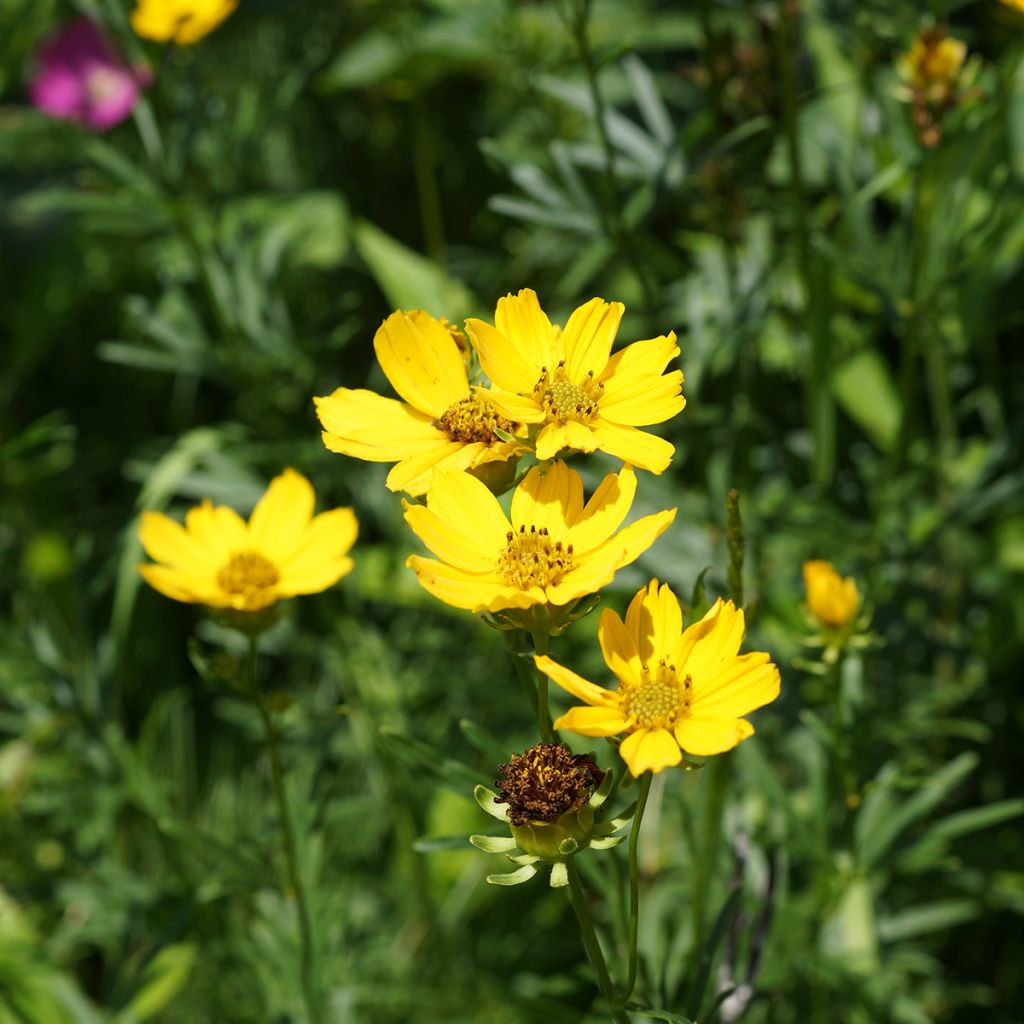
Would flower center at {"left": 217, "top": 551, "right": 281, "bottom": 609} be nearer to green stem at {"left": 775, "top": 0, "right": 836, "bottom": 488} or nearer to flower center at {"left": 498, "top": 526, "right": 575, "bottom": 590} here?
flower center at {"left": 498, "top": 526, "right": 575, "bottom": 590}

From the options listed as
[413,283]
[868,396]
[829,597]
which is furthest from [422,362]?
[413,283]

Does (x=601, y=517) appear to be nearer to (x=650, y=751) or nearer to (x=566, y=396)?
(x=566, y=396)

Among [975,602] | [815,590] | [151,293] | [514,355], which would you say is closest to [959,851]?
[975,602]

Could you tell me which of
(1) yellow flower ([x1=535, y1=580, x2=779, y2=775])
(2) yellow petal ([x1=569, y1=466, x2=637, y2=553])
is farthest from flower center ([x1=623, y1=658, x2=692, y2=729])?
(2) yellow petal ([x1=569, y1=466, x2=637, y2=553])

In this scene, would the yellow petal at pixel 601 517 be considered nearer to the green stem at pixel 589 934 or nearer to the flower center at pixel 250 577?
the green stem at pixel 589 934

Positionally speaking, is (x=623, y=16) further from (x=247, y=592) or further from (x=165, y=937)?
(x=165, y=937)

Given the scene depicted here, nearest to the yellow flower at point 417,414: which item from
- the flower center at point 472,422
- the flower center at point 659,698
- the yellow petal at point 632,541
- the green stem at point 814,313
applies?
the flower center at point 472,422
